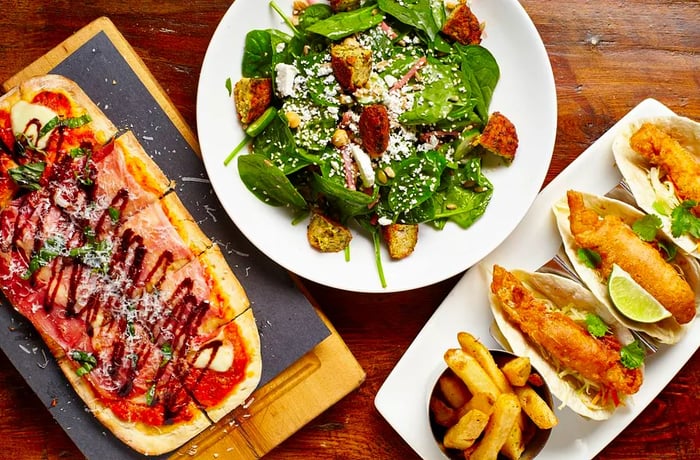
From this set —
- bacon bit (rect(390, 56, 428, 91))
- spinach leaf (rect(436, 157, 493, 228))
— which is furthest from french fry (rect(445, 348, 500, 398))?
bacon bit (rect(390, 56, 428, 91))

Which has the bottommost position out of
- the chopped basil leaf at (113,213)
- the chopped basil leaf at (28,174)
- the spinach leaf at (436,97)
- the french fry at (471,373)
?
the french fry at (471,373)

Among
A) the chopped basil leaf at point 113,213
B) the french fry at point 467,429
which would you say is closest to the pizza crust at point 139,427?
the chopped basil leaf at point 113,213

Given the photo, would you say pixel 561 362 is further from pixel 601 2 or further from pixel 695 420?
pixel 601 2

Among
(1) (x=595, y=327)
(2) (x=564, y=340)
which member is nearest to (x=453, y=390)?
(2) (x=564, y=340)

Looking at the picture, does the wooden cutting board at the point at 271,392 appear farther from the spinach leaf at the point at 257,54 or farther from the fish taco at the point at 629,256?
the fish taco at the point at 629,256

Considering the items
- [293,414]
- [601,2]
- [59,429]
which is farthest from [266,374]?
[601,2]

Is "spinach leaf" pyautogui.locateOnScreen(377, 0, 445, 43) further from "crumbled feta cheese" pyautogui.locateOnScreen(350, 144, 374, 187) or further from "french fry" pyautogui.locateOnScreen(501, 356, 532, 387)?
"french fry" pyautogui.locateOnScreen(501, 356, 532, 387)
